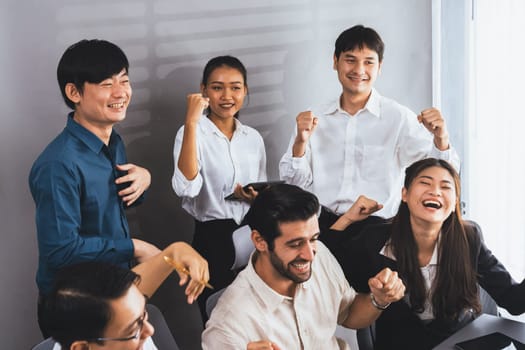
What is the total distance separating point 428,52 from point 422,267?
1619mm

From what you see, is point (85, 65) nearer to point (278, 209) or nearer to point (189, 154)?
point (189, 154)

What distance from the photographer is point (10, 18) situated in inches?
94.6

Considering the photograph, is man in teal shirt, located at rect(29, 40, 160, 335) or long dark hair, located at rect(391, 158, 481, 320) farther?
long dark hair, located at rect(391, 158, 481, 320)

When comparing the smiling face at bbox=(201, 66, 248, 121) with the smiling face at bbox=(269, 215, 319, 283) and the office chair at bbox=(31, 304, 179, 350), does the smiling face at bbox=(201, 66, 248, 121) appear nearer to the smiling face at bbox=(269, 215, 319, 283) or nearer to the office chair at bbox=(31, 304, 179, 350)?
the smiling face at bbox=(269, 215, 319, 283)

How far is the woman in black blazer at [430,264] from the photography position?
6.80 feet

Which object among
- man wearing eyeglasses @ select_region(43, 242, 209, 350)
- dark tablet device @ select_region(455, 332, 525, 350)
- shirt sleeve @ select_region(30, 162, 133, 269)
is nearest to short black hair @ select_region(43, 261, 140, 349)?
man wearing eyeglasses @ select_region(43, 242, 209, 350)

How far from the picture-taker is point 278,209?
6.28ft

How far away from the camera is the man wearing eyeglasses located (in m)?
1.37

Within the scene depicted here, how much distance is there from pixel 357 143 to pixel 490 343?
1.20 metres

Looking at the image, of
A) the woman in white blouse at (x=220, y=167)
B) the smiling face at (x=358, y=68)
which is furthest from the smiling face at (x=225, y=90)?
the smiling face at (x=358, y=68)

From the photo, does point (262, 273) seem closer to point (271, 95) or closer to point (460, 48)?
point (271, 95)

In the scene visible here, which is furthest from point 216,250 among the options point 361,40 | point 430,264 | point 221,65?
point 361,40

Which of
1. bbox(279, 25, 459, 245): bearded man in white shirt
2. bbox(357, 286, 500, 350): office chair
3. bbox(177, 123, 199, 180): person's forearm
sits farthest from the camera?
bbox(279, 25, 459, 245): bearded man in white shirt

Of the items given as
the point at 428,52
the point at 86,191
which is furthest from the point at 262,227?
the point at 428,52
